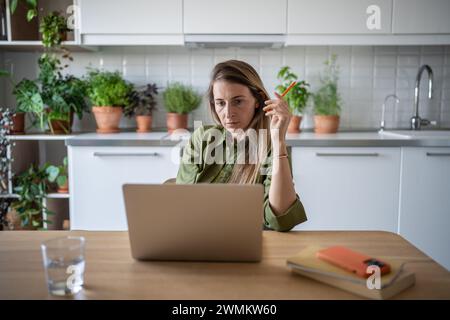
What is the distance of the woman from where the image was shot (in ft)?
4.55

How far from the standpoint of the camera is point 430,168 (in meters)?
2.47

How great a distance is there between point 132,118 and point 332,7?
1.58 meters

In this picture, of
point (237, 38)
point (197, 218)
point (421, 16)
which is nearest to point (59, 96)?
point (237, 38)

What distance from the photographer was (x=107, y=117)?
2.78 metres

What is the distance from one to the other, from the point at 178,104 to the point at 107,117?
19.0 inches

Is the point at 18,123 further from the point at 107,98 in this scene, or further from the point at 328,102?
the point at 328,102

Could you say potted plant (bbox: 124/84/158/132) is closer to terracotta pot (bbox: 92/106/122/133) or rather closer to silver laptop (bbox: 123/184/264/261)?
terracotta pot (bbox: 92/106/122/133)

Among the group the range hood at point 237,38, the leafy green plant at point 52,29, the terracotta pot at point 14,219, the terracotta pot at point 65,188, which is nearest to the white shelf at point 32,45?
the leafy green plant at point 52,29

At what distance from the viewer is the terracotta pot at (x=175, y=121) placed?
2.89 metres

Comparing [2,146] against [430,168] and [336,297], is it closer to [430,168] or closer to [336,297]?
[336,297]

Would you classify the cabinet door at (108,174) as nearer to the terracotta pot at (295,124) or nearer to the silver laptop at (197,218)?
the terracotta pot at (295,124)

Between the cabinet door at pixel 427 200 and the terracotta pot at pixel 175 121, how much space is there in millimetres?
1431
